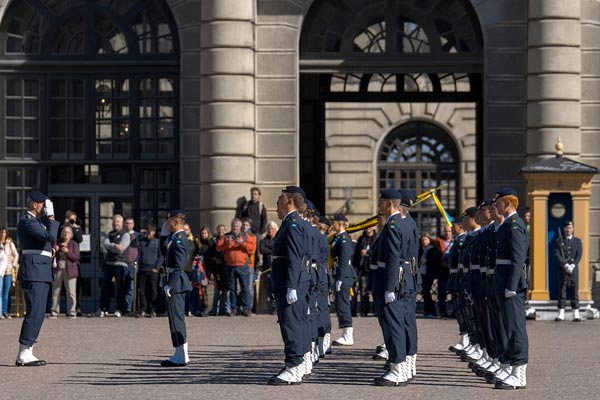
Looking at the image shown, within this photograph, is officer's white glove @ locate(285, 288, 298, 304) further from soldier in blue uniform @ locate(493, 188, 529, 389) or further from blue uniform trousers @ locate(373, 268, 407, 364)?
soldier in blue uniform @ locate(493, 188, 529, 389)

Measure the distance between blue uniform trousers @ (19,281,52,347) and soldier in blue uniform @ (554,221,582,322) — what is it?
10.7 metres

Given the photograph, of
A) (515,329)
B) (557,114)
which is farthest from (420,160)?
(515,329)

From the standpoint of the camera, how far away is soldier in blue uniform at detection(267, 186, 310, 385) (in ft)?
53.3

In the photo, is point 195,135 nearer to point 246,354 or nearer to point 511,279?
point 246,354

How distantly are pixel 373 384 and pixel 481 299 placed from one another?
183 centimetres

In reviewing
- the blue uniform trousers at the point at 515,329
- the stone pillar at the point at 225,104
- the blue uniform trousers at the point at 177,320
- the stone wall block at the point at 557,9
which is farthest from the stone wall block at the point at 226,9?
the blue uniform trousers at the point at 515,329

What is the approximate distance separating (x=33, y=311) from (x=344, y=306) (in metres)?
4.62

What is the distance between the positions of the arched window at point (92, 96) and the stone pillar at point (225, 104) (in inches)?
36.3

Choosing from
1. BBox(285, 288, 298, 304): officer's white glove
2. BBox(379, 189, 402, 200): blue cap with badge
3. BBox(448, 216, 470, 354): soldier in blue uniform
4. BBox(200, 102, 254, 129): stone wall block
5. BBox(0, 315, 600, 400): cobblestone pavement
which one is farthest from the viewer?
BBox(200, 102, 254, 129): stone wall block

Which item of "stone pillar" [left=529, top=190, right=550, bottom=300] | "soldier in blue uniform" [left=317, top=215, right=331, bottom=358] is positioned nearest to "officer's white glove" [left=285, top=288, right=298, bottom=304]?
"soldier in blue uniform" [left=317, top=215, right=331, bottom=358]

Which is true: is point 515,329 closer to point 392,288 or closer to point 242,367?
point 392,288

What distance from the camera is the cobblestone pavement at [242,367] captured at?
608 inches

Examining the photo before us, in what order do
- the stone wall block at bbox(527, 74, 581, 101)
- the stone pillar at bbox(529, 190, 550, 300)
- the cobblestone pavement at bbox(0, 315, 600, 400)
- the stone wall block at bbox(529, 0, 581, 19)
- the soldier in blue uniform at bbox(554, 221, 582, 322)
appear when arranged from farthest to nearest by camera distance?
the stone wall block at bbox(527, 74, 581, 101) < the stone wall block at bbox(529, 0, 581, 19) < the stone pillar at bbox(529, 190, 550, 300) < the soldier in blue uniform at bbox(554, 221, 582, 322) < the cobblestone pavement at bbox(0, 315, 600, 400)

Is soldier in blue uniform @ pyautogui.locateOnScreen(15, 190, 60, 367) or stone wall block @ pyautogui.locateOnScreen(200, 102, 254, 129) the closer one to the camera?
soldier in blue uniform @ pyautogui.locateOnScreen(15, 190, 60, 367)
